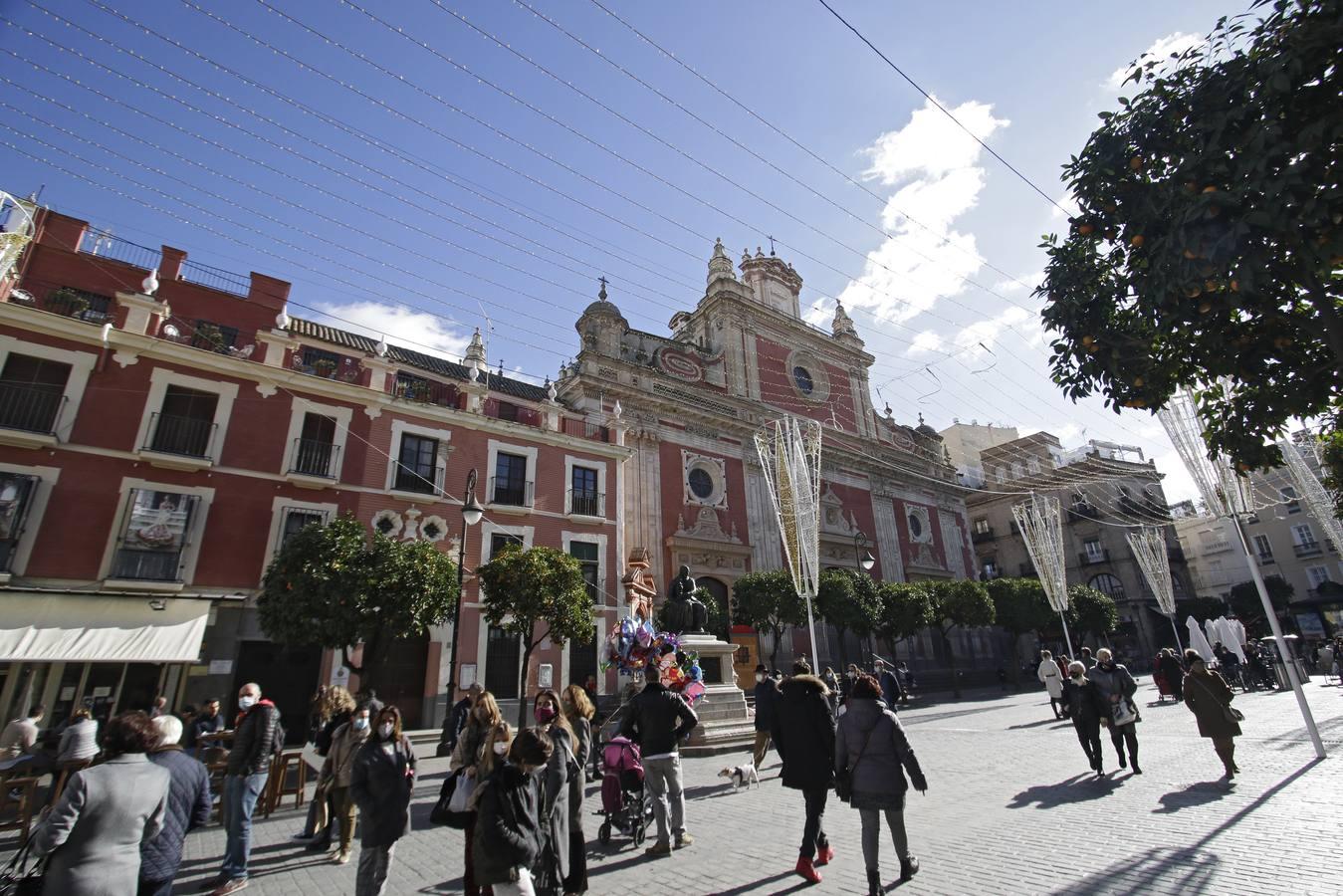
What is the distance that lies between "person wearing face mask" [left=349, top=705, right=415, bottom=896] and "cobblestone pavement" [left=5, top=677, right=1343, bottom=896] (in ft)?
2.30

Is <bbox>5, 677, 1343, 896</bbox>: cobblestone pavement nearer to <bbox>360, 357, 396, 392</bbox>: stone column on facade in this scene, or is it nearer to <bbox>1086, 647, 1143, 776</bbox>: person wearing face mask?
<bbox>1086, 647, 1143, 776</bbox>: person wearing face mask

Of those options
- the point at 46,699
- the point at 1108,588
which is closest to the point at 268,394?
the point at 46,699

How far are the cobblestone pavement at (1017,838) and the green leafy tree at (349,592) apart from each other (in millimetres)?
3803

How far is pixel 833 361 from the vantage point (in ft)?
114

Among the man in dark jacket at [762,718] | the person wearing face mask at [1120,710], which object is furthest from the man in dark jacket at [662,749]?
the person wearing face mask at [1120,710]

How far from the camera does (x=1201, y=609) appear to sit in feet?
117

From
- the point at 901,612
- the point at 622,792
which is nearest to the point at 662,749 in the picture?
the point at 622,792

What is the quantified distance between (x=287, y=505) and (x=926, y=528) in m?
30.5

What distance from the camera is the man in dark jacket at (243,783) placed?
16.6 ft

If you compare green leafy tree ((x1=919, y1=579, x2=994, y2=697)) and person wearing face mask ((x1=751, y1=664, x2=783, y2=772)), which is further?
green leafy tree ((x1=919, y1=579, x2=994, y2=697))

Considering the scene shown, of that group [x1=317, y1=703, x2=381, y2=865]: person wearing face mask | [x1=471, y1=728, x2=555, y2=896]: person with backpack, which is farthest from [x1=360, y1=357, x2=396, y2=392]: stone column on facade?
[x1=471, y1=728, x2=555, y2=896]: person with backpack

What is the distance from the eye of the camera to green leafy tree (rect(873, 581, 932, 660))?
24.5 meters

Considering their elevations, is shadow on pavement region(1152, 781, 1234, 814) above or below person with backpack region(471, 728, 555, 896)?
below

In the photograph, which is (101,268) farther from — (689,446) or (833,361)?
(833,361)
